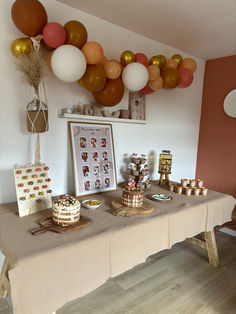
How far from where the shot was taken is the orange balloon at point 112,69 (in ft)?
5.41

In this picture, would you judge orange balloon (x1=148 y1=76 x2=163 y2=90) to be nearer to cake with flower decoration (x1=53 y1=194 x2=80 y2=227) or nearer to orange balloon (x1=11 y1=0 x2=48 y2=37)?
orange balloon (x1=11 y1=0 x2=48 y2=37)

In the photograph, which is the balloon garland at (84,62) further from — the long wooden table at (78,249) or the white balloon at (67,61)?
the long wooden table at (78,249)

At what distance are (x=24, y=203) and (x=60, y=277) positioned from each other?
1.80 feet

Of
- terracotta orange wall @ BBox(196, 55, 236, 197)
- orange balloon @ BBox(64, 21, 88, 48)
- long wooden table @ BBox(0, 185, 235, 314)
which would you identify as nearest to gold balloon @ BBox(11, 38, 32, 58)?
orange balloon @ BBox(64, 21, 88, 48)

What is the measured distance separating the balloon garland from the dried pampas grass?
0.22ft

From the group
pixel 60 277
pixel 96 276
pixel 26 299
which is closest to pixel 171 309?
pixel 96 276

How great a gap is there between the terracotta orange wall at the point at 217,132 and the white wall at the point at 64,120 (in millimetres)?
355

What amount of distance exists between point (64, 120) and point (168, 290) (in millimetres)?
1665

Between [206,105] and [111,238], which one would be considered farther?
[206,105]

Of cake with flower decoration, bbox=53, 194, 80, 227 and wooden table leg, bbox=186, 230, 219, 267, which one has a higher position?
cake with flower decoration, bbox=53, 194, 80, 227

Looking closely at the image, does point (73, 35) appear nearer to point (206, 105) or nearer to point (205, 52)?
point (205, 52)

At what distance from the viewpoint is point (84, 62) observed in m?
1.43

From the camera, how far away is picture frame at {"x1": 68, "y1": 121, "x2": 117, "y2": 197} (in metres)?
1.74

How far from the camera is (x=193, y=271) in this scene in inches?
80.6
